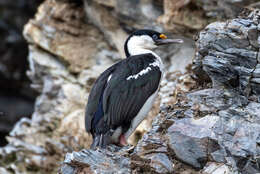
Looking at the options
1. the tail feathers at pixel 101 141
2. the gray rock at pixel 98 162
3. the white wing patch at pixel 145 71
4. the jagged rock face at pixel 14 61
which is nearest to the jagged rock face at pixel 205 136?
the gray rock at pixel 98 162

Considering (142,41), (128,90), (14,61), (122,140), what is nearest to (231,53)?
(128,90)

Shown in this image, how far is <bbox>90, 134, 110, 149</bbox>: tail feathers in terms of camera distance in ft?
20.8

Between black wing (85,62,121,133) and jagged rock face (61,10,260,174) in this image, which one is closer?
jagged rock face (61,10,260,174)

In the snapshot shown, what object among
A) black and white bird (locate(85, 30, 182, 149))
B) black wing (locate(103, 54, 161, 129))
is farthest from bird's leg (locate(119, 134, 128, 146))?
black wing (locate(103, 54, 161, 129))

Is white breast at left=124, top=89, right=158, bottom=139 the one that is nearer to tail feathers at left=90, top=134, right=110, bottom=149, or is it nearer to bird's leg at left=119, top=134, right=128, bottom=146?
bird's leg at left=119, top=134, right=128, bottom=146

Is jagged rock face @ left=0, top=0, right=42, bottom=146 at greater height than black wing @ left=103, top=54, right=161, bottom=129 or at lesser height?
lesser

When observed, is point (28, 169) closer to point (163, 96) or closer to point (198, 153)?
point (163, 96)

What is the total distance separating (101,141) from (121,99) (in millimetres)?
640

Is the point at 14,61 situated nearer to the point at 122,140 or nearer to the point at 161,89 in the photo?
the point at 161,89

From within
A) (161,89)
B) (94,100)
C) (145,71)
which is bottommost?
(161,89)

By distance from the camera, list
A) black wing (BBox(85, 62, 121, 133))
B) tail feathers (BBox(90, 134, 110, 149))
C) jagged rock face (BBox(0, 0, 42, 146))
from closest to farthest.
Result: tail feathers (BBox(90, 134, 110, 149)) < black wing (BBox(85, 62, 121, 133)) < jagged rock face (BBox(0, 0, 42, 146))

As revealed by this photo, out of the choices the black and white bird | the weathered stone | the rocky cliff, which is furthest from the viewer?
the black and white bird

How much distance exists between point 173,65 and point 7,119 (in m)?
5.70

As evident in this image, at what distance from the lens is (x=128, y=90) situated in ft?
22.4
